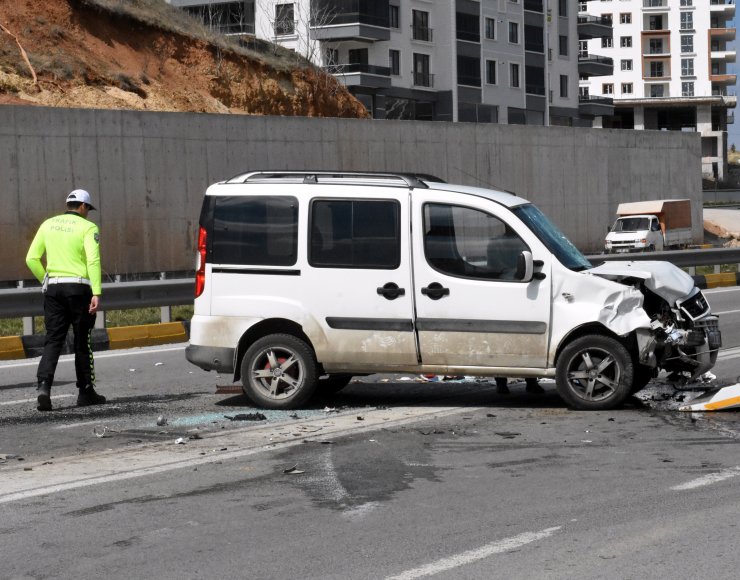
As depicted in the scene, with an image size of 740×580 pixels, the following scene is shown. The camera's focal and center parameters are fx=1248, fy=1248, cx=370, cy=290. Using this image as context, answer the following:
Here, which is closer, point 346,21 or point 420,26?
Result: point 346,21

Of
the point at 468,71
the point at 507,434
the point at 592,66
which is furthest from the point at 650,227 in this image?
the point at 592,66

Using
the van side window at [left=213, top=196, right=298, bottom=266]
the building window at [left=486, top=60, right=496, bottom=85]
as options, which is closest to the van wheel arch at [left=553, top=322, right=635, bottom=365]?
the van side window at [left=213, top=196, right=298, bottom=266]

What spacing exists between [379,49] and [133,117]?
45.6 m

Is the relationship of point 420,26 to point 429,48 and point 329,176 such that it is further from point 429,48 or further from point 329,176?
point 329,176

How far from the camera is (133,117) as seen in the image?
94.3 feet

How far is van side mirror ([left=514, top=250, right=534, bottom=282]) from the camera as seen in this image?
9562mm

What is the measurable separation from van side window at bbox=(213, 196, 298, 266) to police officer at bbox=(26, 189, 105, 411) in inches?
43.0

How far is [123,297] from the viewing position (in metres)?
16.4

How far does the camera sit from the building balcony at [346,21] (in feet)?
231

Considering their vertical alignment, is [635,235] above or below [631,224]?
below

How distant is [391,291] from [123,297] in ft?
24.2

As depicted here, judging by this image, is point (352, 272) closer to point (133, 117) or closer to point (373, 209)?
point (373, 209)

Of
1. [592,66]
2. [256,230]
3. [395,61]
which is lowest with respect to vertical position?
[256,230]

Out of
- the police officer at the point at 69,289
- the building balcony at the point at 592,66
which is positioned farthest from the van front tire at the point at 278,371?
the building balcony at the point at 592,66
